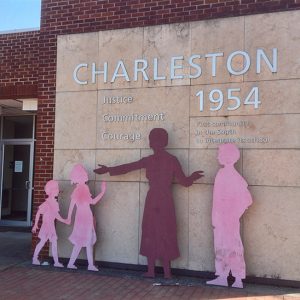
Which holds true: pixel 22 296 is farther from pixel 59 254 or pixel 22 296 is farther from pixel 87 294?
pixel 59 254

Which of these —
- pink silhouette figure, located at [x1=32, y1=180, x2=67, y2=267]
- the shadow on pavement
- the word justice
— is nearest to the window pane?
the shadow on pavement

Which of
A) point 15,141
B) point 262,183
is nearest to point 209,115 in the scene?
point 262,183

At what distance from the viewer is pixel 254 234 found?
6.85 m

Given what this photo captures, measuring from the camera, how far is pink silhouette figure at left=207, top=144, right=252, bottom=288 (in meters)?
6.74

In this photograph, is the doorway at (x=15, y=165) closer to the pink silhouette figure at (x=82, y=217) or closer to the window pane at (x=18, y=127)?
the window pane at (x=18, y=127)

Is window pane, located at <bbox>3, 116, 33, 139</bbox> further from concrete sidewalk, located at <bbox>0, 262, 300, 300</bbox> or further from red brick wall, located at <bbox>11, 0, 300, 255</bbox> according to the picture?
concrete sidewalk, located at <bbox>0, 262, 300, 300</bbox>

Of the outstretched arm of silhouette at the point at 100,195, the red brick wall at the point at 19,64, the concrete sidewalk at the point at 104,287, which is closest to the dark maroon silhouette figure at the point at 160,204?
the concrete sidewalk at the point at 104,287

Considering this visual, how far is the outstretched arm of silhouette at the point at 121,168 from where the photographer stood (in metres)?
7.45

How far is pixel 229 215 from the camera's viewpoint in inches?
269

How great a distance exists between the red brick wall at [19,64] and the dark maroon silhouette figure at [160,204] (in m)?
3.38

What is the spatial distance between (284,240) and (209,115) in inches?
84.6

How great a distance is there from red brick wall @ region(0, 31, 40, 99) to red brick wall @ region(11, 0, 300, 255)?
3.99ft

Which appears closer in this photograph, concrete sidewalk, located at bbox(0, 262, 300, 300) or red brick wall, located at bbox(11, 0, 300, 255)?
concrete sidewalk, located at bbox(0, 262, 300, 300)

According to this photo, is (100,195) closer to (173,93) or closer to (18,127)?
(173,93)
